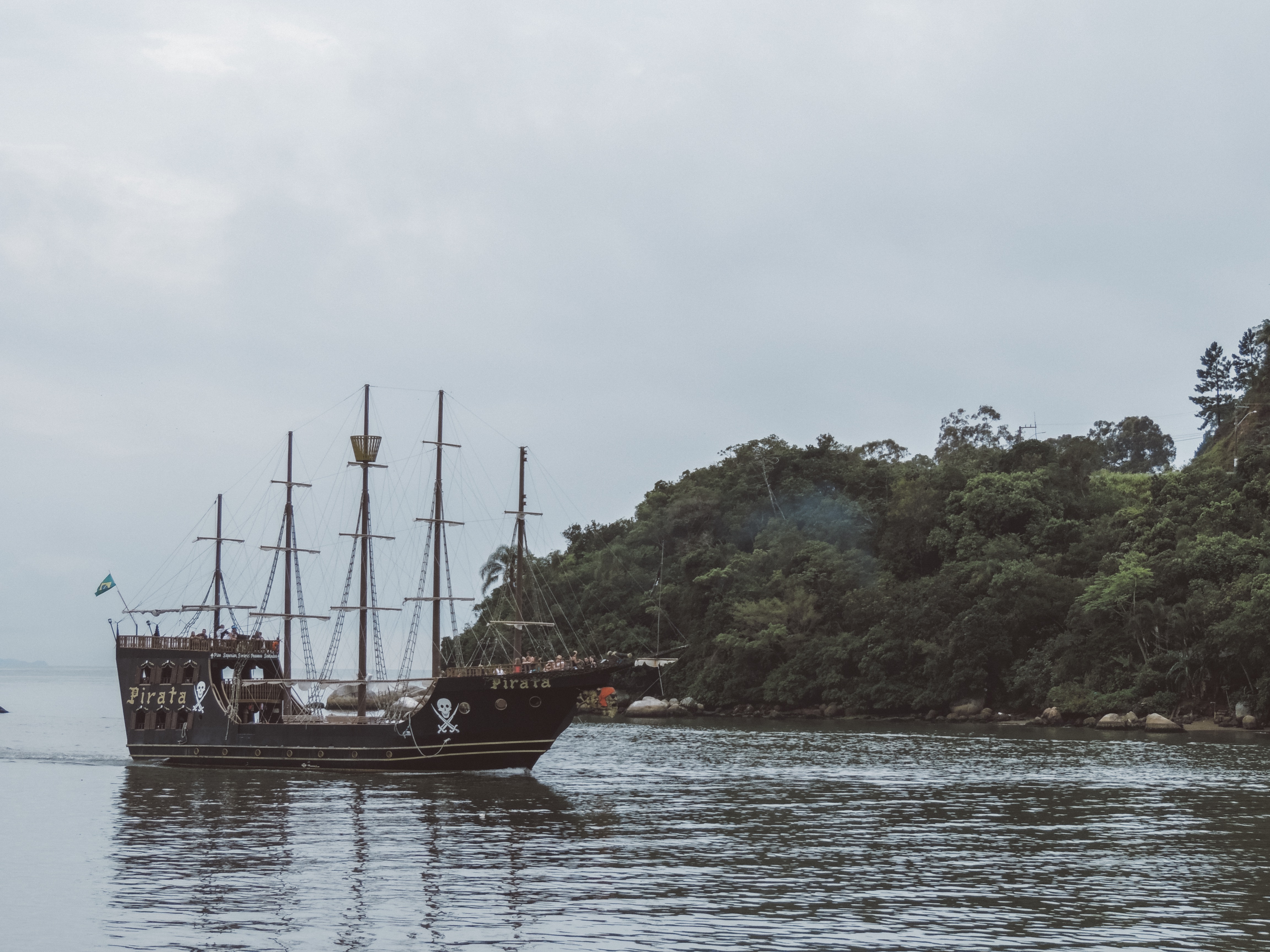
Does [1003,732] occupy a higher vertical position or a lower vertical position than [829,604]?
lower

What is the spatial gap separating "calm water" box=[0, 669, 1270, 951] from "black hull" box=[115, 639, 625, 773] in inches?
34.9

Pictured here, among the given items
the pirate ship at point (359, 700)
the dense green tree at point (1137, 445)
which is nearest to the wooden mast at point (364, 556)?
the pirate ship at point (359, 700)

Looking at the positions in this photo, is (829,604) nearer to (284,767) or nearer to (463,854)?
(284,767)

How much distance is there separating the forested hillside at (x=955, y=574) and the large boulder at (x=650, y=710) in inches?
114

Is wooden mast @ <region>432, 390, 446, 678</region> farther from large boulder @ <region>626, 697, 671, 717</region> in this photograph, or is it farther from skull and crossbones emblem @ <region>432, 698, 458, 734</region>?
large boulder @ <region>626, 697, 671, 717</region>

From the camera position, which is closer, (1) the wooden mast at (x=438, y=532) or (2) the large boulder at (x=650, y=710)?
(1) the wooden mast at (x=438, y=532)

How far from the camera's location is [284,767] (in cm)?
4681

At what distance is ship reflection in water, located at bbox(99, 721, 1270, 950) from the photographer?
20062 mm

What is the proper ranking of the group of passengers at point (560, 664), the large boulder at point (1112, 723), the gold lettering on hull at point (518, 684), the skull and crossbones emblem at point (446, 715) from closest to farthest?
the gold lettering on hull at point (518, 684) < the skull and crossbones emblem at point (446, 715) < the group of passengers at point (560, 664) < the large boulder at point (1112, 723)

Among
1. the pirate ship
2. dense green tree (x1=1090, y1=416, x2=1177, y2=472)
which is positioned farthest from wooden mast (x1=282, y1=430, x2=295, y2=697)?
dense green tree (x1=1090, y1=416, x2=1177, y2=472)

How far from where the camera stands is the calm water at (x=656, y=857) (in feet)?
65.9

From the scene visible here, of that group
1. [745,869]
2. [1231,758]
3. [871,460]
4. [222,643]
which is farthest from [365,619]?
[871,460]

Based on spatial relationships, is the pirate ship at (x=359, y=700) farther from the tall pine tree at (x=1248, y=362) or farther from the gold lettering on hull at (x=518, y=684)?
the tall pine tree at (x=1248, y=362)

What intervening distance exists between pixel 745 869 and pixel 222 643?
30122 millimetres
